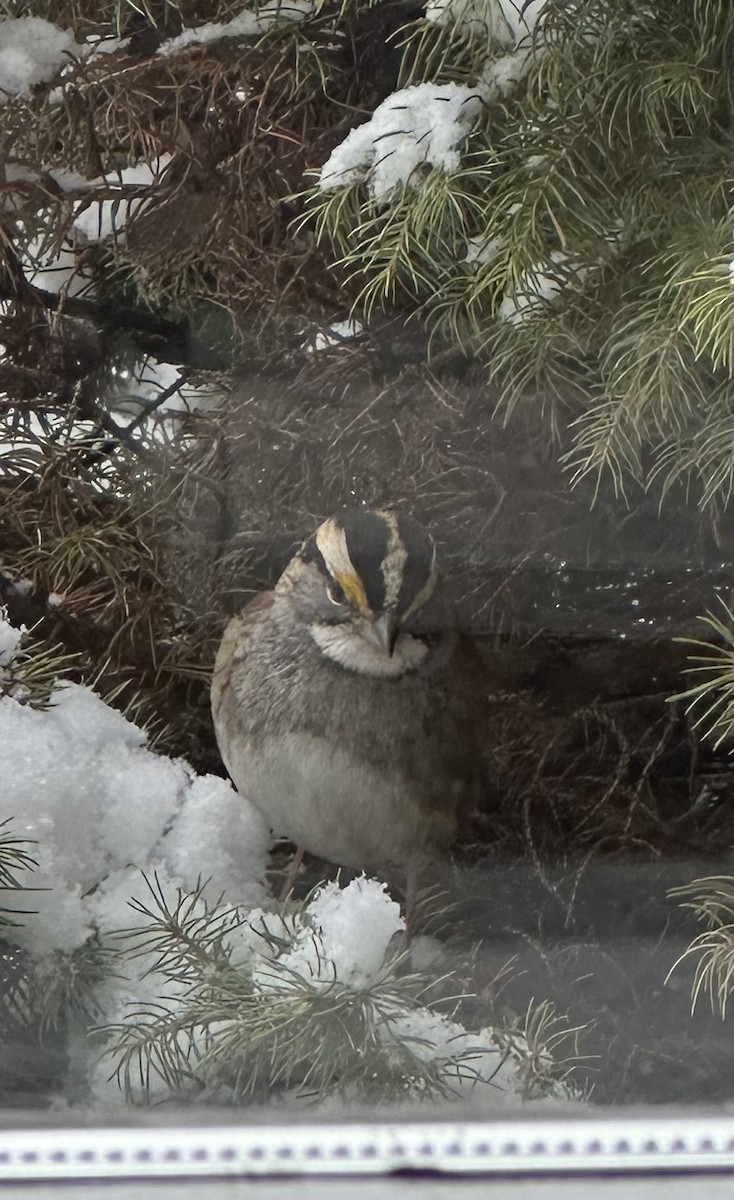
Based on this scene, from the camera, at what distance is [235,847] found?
63 cm

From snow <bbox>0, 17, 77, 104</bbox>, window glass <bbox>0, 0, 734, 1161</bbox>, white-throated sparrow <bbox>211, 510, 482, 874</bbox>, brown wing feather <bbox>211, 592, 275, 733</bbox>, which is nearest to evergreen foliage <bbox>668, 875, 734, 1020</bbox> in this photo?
window glass <bbox>0, 0, 734, 1161</bbox>

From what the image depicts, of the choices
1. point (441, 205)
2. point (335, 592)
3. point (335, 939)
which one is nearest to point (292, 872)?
point (335, 939)

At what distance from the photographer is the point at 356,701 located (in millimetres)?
648

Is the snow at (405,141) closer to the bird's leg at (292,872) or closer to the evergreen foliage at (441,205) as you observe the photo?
the evergreen foliage at (441,205)

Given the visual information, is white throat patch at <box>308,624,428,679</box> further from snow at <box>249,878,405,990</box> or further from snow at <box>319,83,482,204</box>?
snow at <box>319,83,482,204</box>

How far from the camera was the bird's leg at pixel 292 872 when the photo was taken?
621 millimetres

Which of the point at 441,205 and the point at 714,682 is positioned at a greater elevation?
the point at 441,205

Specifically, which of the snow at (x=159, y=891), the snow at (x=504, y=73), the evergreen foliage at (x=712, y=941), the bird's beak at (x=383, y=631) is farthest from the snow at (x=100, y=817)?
the snow at (x=504, y=73)

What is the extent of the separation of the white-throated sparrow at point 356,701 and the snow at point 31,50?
26 centimetres

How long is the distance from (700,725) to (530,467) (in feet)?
0.49

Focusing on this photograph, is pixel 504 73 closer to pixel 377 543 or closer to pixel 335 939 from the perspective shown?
pixel 377 543

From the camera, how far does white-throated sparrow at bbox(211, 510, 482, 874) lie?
621 mm

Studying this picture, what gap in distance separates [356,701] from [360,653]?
2 cm

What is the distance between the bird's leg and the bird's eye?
0.41 feet
